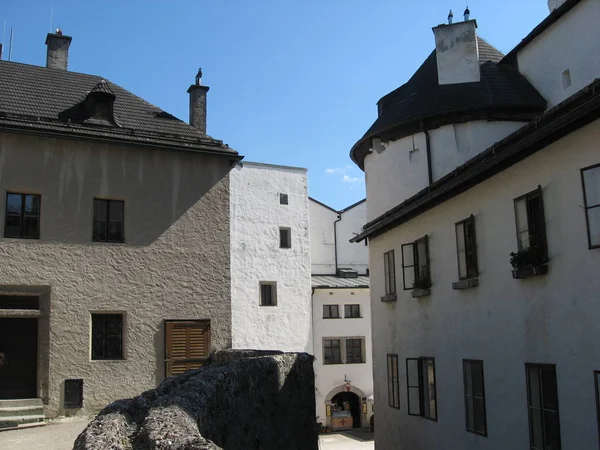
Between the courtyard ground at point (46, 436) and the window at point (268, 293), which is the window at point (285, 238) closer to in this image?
the window at point (268, 293)

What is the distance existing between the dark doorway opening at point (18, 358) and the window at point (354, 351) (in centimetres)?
2318

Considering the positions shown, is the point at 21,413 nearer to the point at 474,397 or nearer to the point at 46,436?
the point at 46,436

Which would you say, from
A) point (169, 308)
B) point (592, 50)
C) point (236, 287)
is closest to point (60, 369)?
point (169, 308)

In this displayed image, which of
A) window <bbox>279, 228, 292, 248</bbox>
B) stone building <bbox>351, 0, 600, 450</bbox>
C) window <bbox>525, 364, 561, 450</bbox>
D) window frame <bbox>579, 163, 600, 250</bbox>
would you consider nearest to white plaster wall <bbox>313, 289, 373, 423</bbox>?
window <bbox>279, 228, 292, 248</bbox>

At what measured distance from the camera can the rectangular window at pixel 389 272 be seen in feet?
58.3

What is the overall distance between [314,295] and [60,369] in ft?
70.4

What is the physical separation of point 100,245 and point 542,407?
1089 cm

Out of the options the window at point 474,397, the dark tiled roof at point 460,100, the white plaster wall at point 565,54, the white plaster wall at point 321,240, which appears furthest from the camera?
the white plaster wall at point 321,240

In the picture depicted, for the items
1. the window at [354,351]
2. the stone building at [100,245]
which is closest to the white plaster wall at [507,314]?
the stone building at [100,245]

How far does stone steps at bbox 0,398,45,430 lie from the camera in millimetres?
14177

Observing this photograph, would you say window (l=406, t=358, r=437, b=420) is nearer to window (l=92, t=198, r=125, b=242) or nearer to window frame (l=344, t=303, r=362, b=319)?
window (l=92, t=198, r=125, b=242)

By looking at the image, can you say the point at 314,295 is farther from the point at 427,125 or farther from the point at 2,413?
the point at 2,413

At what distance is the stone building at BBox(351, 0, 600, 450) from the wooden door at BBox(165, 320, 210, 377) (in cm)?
501

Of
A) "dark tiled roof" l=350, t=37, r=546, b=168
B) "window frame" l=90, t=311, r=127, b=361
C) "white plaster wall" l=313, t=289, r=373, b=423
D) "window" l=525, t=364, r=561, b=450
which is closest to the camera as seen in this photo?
"window" l=525, t=364, r=561, b=450
